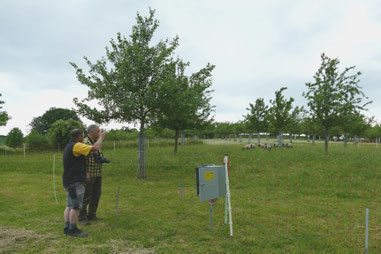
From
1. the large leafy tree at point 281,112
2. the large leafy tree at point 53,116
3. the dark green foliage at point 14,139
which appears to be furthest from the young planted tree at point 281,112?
the large leafy tree at point 53,116

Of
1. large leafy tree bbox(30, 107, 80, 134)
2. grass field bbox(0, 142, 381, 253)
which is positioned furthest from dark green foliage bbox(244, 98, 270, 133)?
large leafy tree bbox(30, 107, 80, 134)

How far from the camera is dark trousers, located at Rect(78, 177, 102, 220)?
5082mm

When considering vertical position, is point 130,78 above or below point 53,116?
below

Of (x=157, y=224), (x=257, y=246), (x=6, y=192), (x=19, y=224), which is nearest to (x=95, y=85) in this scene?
(x=6, y=192)

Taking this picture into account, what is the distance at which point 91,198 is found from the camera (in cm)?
531

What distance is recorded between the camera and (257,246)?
13.0ft

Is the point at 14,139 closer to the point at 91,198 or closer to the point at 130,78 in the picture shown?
the point at 130,78

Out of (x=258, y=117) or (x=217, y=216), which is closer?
(x=217, y=216)

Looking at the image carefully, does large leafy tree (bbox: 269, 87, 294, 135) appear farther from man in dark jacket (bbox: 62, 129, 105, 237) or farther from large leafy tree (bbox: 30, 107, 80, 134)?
large leafy tree (bbox: 30, 107, 80, 134)

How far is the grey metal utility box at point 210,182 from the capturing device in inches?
175

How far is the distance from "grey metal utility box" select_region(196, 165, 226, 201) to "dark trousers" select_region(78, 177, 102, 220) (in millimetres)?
2408

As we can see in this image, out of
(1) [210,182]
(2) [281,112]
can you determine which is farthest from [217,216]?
(2) [281,112]

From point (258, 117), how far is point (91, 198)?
27.0m

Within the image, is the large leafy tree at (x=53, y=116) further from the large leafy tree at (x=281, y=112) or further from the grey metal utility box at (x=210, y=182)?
the grey metal utility box at (x=210, y=182)
